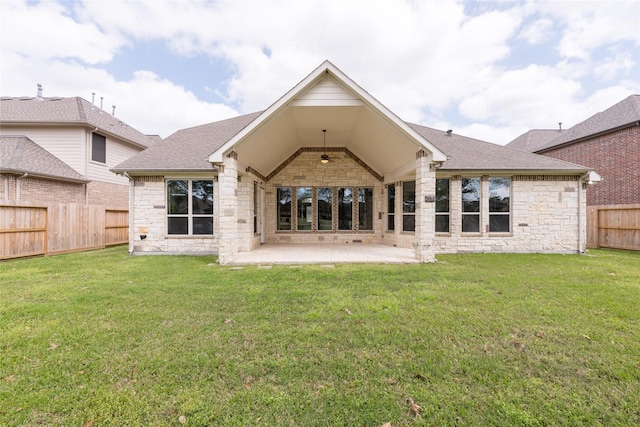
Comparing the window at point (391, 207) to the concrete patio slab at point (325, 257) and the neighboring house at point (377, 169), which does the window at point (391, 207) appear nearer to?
the neighboring house at point (377, 169)

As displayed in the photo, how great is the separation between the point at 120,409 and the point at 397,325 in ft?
10.00

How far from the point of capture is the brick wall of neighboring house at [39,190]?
11.3 metres

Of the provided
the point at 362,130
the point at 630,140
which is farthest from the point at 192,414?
the point at 630,140

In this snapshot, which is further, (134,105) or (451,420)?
(134,105)

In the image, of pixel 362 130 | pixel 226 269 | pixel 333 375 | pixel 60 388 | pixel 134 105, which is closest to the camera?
pixel 60 388

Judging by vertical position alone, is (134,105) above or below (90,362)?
above

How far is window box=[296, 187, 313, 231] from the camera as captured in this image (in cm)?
1271

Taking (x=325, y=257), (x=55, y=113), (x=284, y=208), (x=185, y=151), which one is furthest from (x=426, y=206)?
(x=55, y=113)

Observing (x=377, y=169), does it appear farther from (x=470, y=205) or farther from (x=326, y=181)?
(x=470, y=205)

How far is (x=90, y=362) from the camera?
2799mm

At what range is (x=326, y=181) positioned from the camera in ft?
41.7

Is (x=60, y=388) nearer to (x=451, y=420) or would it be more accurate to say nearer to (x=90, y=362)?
(x=90, y=362)

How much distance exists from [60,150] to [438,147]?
61.8 feet

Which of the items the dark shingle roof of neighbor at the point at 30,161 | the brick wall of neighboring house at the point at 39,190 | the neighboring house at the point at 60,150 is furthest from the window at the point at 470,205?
the dark shingle roof of neighbor at the point at 30,161
